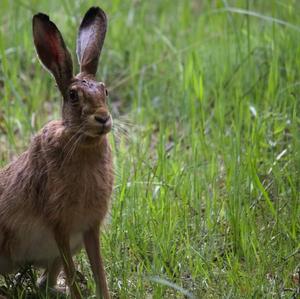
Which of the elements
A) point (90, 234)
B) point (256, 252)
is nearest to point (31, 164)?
point (90, 234)

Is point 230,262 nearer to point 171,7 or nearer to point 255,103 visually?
point 255,103

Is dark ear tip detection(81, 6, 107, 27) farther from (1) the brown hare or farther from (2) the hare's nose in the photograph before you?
(2) the hare's nose

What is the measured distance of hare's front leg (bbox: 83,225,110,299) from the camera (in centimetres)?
439

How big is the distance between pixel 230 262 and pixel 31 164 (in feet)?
Answer: 3.32

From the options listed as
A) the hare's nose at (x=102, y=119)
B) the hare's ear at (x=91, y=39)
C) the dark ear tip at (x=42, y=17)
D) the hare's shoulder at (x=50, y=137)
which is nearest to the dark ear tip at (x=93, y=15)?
the hare's ear at (x=91, y=39)

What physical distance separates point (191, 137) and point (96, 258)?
1.46 metres

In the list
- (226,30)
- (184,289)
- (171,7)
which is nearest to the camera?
(184,289)

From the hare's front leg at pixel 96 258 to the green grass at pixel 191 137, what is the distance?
0.10 m

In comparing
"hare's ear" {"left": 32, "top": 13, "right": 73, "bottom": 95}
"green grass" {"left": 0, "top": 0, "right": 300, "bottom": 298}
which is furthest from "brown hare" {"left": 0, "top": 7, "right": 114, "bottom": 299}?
"green grass" {"left": 0, "top": 0, "right": 300, "bottom": 298}

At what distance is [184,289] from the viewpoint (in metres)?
4.28

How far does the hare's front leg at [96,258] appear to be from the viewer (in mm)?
4387

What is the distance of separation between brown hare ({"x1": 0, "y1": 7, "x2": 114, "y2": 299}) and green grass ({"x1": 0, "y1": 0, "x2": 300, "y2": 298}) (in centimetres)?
27

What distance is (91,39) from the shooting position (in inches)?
180

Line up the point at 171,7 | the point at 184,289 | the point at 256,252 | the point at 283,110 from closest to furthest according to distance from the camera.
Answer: the point at 184,289 < the point at 256,252 < the point at 283,110 < the point at 171,7
